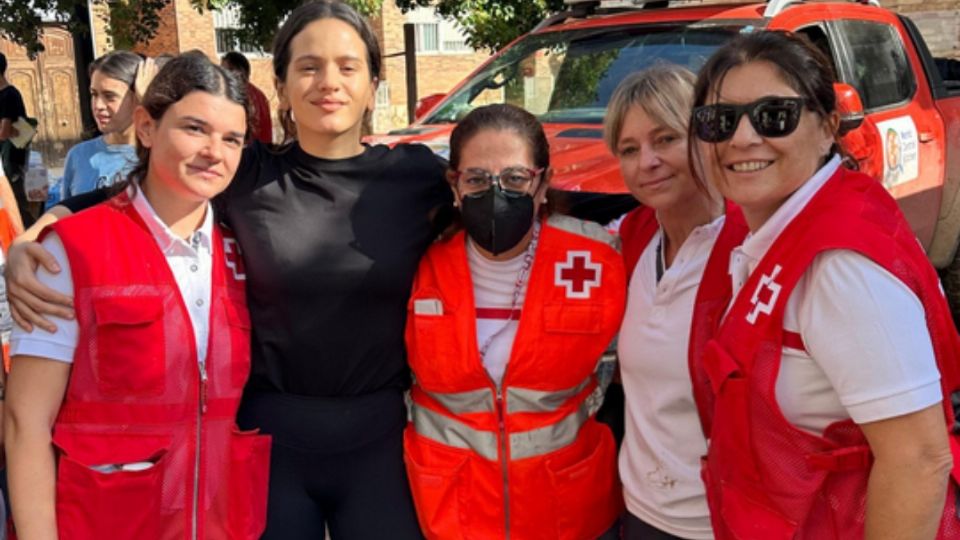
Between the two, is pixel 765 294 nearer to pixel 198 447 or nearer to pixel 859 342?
pixel 859 342

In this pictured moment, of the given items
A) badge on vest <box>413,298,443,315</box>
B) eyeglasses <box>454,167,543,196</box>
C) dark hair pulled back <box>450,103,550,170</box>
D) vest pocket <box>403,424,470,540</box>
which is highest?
dark hair pulled back <box>450,103,550,170</box>

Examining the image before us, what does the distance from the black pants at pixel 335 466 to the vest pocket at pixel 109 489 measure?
0.33m

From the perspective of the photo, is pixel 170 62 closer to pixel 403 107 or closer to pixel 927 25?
pixel 927 25

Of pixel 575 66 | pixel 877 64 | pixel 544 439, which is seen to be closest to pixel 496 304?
pixel 544 439

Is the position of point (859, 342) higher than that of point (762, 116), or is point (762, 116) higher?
point (762, 116)

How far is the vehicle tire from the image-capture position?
19.2ft

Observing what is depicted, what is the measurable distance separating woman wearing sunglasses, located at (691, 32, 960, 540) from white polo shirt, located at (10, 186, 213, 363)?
1.19m

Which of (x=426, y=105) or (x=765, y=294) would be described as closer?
(x=765, y=294)

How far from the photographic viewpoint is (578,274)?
216 centimetres

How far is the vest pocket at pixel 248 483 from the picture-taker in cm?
205

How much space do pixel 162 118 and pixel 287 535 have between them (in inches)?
43.0

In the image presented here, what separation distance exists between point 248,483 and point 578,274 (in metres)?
0.97

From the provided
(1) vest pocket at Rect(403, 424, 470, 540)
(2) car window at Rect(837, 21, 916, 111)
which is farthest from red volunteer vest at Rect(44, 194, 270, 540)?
(2) car window at Rect(837, 21, 916, 111)

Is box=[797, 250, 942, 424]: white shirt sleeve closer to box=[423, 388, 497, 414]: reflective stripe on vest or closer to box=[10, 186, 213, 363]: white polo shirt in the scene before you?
box=[423, 388, 497, 414]: reflective stripe on vest
